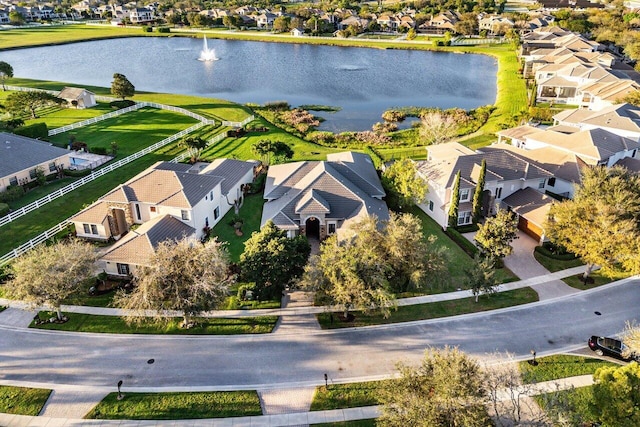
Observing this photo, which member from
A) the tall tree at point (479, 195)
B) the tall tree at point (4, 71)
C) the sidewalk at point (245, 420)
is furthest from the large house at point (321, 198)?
the tall tree at point (4, 71)

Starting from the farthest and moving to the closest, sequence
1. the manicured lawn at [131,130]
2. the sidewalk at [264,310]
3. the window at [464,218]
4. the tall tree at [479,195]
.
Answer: the manicured lawn at [131,130] → the window at [464,218] → the tall tree at [479,195] → the sidewalk at [264,310]

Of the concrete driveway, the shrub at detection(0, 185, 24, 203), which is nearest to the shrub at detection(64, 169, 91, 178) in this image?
the shrub at detection(0, 185, 24, 203)

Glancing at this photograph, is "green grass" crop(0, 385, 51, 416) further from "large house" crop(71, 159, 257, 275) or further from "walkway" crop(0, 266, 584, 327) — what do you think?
"large house" crop(71, 159, 257, 275)

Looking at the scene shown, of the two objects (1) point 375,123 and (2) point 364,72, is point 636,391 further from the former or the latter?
(2) point 364,72

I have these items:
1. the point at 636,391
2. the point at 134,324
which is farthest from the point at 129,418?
the point at 636,391

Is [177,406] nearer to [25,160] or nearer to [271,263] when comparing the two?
[271,263]

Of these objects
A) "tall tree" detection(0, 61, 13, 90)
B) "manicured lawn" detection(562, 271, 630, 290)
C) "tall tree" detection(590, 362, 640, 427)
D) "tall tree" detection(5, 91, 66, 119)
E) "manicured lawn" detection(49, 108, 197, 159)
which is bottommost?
"manicured lawn" detection(562, 271, 630, 290)

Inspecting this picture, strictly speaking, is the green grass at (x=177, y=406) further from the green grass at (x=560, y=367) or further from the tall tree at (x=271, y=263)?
the green grass at (x=560, y=367)

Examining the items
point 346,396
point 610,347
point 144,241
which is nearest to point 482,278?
point 610,347
